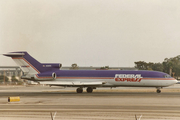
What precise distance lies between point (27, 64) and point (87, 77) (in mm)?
→ 10069

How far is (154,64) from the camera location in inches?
4769

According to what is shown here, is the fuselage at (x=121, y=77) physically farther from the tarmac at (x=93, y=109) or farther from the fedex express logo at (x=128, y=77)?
the tarmac at (x=93, y=109)

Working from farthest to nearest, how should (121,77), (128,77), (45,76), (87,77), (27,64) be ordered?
1. (27,64)
2. (45,76)
3. (87,77)
4. (121,77)
5. (128,77)

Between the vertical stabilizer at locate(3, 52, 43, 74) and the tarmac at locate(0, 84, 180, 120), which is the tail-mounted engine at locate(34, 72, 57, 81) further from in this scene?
the tarmac at locate(0, 84, 180, 120)

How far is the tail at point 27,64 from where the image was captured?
137 ft

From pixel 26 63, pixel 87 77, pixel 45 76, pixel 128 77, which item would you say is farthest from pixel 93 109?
pixel 26 63

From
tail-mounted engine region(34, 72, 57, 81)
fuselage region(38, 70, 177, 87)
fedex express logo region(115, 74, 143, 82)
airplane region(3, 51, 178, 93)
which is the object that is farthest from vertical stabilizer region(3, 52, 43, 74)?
fedex express logo region(115, 74, 143, 82)

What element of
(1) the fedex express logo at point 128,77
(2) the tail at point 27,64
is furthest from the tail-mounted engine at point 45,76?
(1) the fedex express logo at point 128,77

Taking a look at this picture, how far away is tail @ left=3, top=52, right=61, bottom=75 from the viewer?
4175 centimetres

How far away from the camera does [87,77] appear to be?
40.6 metres

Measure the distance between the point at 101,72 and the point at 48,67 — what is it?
348 inches

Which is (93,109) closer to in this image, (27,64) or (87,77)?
(87,77)

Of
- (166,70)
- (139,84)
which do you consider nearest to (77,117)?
(139,84)

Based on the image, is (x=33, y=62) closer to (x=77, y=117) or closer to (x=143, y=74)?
(x=143, y=74)
